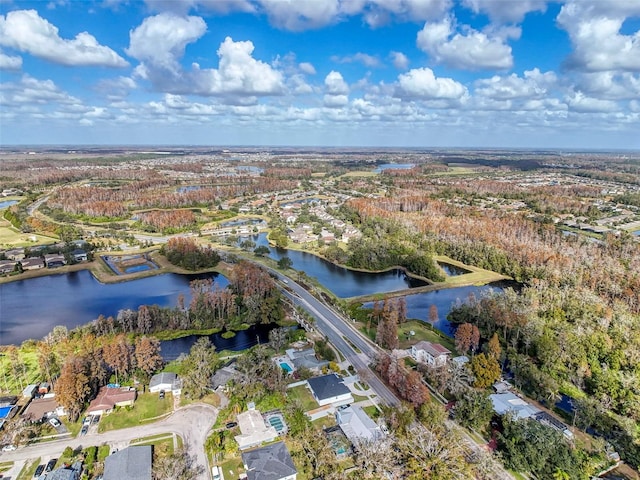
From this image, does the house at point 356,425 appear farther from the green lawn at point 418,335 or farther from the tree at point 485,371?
the green lawn at point 418,335

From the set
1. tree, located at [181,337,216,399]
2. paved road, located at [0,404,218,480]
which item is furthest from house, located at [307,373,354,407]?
tree, located at [181,337,216,399]

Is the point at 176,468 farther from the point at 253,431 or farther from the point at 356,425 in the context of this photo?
the point at 356,425

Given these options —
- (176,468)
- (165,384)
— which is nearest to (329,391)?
(176,468)

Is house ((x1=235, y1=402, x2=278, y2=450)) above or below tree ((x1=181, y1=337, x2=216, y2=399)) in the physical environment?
below

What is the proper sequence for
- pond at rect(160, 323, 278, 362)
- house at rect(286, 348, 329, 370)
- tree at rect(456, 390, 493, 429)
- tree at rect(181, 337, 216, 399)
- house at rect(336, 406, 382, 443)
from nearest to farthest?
house at rect(336, 406, 382, 443), tree at rect(456, 390, 493, 429), tree at rect(181, 337, 216, 399), house at rect(286, 348, 329, 370), pond at rect(160, 323, 278, 362)

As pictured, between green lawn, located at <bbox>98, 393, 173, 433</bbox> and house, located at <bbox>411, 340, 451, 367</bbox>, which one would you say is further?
house, located at <bbox>411, 340, 451, 367</bbox>

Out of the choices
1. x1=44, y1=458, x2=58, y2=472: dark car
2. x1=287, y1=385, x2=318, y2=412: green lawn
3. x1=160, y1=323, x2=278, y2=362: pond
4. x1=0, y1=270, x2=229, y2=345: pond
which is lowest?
x1=160, y1=323, x2=278, y2=362: pond

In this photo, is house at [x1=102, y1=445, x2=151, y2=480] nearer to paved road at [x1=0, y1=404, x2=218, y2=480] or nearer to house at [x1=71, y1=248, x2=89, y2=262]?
paved road at [x1=0, y1=404, x2=218, y2=480]

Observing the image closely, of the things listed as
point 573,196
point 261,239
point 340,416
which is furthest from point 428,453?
point 573,196
